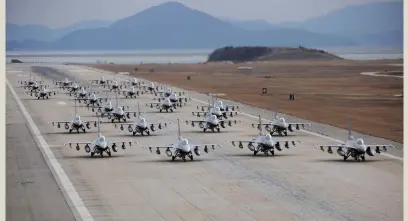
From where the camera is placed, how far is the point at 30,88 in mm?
99188

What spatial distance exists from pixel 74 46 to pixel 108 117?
88.5 ft

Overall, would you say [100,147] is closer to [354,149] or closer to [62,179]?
[62,179]

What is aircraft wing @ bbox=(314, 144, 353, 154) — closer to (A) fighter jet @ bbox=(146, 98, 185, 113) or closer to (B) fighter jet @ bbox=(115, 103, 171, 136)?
(B) fighter jet @ bbox=(115, 103, 171, 136)

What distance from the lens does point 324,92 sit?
9944 cm

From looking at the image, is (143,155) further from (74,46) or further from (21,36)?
(74,46)

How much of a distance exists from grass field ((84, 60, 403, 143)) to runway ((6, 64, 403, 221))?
Result: 10598 millimetres

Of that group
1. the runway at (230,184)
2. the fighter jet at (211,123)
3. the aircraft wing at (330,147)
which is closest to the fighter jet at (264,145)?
the runway at (230,184)

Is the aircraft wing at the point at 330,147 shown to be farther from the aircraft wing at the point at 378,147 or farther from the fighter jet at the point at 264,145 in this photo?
the fighter jet at the point at 264,145

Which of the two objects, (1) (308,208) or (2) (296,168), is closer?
(1) (308,208)

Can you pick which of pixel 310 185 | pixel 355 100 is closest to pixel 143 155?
pixel 310 185

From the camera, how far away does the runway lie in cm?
3428

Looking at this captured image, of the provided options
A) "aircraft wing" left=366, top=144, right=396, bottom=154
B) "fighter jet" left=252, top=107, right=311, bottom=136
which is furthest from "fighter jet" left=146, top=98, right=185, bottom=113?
"aircraft wing" left=366, top=144, right=396, bottom=154

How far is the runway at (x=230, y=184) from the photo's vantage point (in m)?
34.3

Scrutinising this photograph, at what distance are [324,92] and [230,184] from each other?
6026 cm
